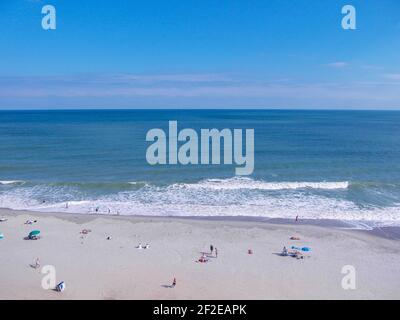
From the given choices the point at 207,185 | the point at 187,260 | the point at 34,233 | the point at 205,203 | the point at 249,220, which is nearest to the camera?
the point at 187,260

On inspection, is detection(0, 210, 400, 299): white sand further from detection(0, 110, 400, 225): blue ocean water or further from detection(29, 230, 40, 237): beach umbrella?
detection(0, 110, 400, 225): blue ocean water

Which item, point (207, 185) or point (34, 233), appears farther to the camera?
point (207, 185)

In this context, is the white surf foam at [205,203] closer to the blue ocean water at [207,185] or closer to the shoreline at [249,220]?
the blue ocean water at [207,185]

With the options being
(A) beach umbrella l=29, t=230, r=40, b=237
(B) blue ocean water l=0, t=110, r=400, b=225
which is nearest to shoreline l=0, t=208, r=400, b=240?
(B) blue ocean water l=0, t=110, r=400, b=225

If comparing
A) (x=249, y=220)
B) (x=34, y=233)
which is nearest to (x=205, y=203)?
(x=249, y=220)

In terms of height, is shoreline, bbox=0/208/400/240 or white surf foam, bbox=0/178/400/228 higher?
white surf foam, bbox=0/178/400/228

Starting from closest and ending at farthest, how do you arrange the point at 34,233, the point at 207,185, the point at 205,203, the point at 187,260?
the point at 187,260
the point at 34,233
the point at 205,203
the point at 207,185

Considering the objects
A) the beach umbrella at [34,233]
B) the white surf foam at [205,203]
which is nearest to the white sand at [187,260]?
the beach umbrella at [34,233]

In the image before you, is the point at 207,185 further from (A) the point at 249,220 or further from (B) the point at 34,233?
(B) the point at 34,233
